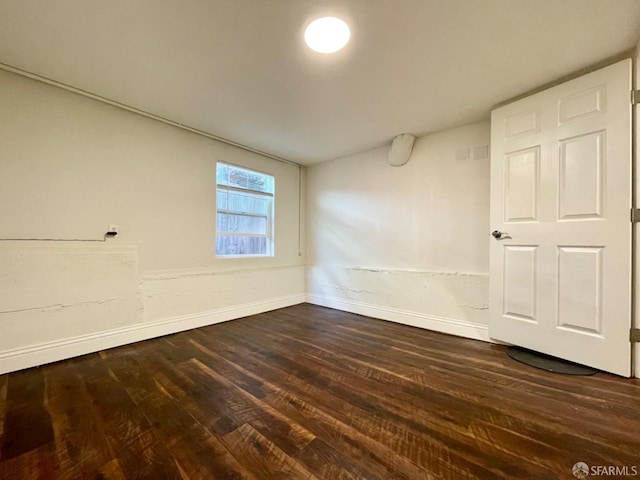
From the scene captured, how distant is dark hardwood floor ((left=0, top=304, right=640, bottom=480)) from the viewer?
3.75ft

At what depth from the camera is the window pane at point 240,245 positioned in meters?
3.49

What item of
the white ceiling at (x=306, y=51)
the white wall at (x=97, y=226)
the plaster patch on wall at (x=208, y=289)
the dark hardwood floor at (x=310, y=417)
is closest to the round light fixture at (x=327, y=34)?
the white ceiling at (x=306, y=51)

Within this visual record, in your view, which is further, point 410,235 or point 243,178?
point 243,178

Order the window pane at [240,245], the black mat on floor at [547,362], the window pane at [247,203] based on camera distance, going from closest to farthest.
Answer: the black mat on floor at [547,362] < the window pane at [240,245] < the window pane at [247,203]

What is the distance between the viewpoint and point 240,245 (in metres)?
3.74

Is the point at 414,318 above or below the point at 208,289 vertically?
below

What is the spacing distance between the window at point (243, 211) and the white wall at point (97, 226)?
17 centimetres

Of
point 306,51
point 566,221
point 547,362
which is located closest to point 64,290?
point 306,51

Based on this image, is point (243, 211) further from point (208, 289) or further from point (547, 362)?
point (547, 362)

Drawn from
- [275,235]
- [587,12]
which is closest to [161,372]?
[275,235]

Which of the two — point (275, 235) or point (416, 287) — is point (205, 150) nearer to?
point (275, 235)

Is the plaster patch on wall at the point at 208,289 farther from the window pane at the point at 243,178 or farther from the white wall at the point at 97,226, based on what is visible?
the window pane at the point at 243,178

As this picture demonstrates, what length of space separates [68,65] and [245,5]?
1570mm

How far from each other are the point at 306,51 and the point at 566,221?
2.41 m
